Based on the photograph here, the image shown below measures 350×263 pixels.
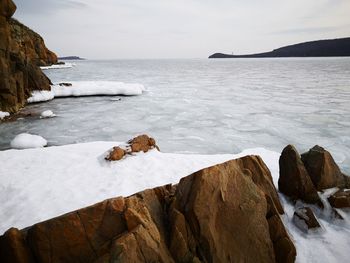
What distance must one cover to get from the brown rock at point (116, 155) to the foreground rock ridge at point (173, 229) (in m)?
4.52

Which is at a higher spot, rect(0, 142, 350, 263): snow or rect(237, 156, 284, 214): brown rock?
rect(237, 156, 284, 214): brown rock

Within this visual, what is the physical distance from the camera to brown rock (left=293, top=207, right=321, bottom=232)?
245 inches

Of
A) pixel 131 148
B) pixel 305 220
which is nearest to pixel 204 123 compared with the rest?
pixel 131 148

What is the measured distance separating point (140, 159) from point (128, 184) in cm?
190

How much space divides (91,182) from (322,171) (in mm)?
7181

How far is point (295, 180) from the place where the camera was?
7.21 meters

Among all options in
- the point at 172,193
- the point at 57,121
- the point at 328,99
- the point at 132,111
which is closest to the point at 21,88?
the point at 57,121

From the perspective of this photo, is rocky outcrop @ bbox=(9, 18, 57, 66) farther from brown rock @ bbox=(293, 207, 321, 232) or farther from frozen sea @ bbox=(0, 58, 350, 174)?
brown rock @ bbox=(293, 207, 321, 232)

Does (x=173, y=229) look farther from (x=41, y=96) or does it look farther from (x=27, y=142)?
(x=41, y=96)

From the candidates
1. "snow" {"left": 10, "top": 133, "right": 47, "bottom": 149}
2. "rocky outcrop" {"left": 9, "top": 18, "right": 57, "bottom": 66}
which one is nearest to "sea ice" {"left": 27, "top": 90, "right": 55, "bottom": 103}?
"snow" {"left": 10, "top": 133, "right": 47, "bottom": 149}

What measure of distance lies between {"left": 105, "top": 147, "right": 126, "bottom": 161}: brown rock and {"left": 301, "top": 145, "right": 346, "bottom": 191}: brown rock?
6597 mm

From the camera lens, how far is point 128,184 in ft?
26.4

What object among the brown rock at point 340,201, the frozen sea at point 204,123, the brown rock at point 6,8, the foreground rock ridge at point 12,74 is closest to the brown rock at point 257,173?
the brown rock at point 340,201

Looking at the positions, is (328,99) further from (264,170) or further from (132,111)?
(264,170)
